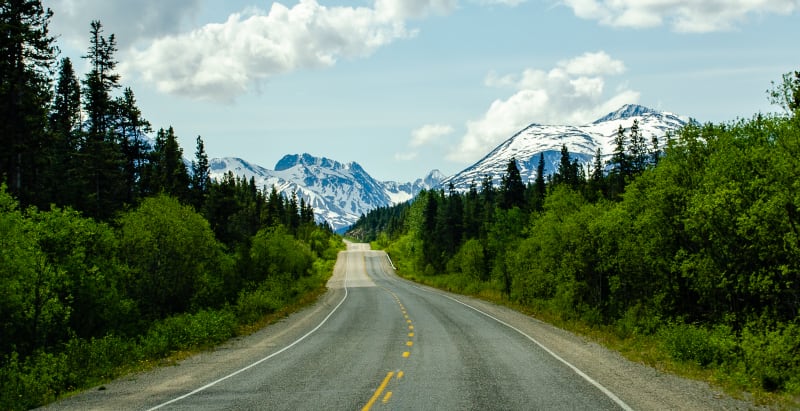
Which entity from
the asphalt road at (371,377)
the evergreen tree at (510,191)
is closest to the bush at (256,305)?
the asphalt road at (371,377)

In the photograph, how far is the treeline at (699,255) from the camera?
14578mm

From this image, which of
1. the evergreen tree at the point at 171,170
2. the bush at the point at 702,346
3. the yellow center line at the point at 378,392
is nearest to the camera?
the yellow center line at the point at 378,392

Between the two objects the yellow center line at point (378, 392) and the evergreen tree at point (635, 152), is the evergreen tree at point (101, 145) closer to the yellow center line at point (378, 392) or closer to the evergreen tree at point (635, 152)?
the yellow center line at point (378, 392)

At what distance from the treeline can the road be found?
12.4 feet

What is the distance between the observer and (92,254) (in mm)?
26516

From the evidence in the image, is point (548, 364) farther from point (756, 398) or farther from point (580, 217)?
point (580, 217)

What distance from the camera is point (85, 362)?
16297 mm

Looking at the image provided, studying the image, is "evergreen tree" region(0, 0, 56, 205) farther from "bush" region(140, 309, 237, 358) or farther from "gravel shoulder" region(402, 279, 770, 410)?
"gravel shoulder" region(402, 279, 770, 410)

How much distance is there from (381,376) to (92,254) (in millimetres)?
19535

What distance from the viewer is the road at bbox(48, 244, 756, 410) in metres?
10.7

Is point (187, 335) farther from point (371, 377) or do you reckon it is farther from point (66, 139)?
→ point (66, 139)

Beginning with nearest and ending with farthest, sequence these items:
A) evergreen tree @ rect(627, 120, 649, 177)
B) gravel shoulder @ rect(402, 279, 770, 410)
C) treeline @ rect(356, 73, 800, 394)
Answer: gravel shoulder @ rect(402, 279, 770, 410)
treeline @ rect(356, 73, 800, 394)
evergreen tree @ rect(627, 120, 649, 177)

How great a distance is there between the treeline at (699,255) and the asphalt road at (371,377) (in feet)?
15.2

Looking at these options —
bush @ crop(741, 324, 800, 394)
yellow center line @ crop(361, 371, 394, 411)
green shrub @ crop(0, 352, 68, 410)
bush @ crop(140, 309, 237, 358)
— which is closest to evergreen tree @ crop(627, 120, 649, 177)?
bush @ crop(741, 324, 800, 394)
